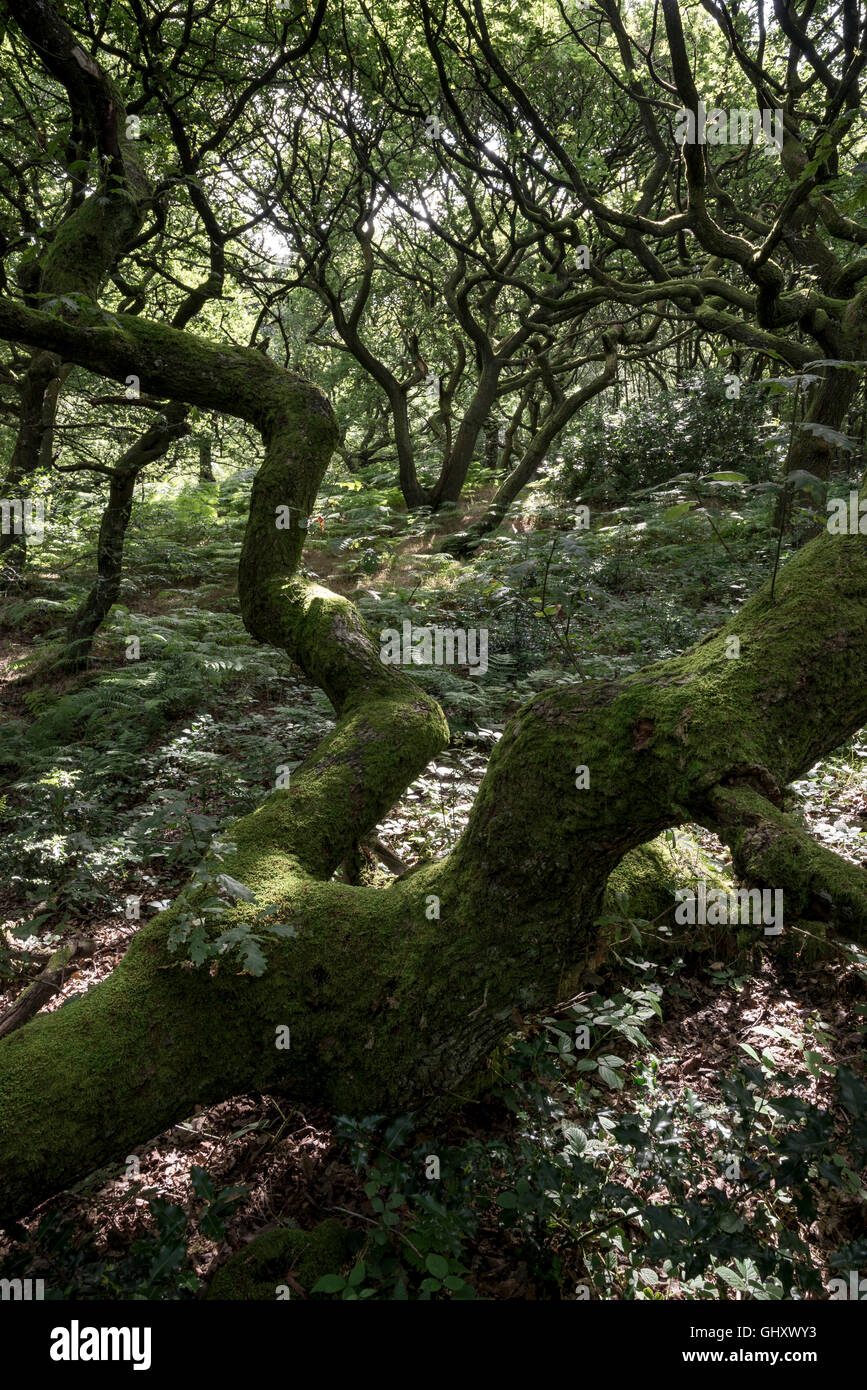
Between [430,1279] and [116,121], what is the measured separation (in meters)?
7.30

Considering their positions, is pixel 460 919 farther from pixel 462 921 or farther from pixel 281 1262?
pixel 281 1262

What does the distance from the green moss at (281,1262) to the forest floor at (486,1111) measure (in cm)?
5

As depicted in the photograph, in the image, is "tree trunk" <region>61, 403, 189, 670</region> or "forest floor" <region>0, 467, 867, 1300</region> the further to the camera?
"tree trunk" <region>61, 403, 189, 670</region>

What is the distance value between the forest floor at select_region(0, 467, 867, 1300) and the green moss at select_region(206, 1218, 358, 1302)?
48mm

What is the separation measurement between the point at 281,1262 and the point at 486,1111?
3.12 ft

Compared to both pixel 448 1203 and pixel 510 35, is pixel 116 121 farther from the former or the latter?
pixel 510 35

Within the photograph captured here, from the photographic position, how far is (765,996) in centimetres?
353

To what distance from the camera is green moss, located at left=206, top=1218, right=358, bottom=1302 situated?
2.27 m

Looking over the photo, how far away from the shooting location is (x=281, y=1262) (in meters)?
2.34

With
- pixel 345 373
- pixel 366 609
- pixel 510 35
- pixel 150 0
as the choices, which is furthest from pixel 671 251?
pixel 366 609

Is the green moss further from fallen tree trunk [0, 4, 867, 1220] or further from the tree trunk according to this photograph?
the tree trunk

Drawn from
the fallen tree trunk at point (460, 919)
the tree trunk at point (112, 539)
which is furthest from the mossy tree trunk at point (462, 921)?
→ the tree trunk at point (112, 539)

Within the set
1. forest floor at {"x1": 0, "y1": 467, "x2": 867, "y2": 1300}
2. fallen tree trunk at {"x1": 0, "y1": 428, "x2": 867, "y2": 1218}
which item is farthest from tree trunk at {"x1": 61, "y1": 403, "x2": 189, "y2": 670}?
fallen tree trunk at {"x1": 0, "y1": 428, "x2": 867, "y2": 1218}

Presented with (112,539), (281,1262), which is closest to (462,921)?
(281,1262)
